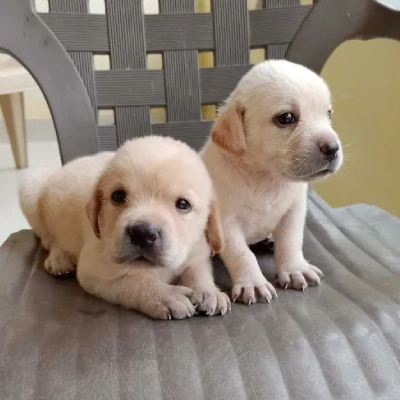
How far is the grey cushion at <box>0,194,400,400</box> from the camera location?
93 cm

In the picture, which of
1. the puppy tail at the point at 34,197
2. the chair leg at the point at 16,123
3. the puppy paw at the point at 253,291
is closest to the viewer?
the puppy paw at the point at 253,291

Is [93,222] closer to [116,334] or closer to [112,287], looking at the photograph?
[112,287]

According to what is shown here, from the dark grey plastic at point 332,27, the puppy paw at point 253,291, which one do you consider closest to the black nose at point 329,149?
the puppy paw at point 253,291

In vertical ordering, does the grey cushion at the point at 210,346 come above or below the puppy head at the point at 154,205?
below

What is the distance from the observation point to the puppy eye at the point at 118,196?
3.80 feet

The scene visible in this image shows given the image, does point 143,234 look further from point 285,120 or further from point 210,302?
point 285,120

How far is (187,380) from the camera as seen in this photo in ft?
3.07

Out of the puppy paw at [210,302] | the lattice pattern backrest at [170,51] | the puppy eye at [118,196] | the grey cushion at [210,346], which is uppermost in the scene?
the lattice pattern backrest at [170,51]

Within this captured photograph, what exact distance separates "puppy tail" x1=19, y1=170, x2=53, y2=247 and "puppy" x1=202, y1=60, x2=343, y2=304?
49 centimetres

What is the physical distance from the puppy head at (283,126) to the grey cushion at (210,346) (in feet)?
0.83

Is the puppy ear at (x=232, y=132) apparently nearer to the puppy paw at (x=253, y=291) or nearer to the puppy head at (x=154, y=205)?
the puppy head at (x=154, y=205)

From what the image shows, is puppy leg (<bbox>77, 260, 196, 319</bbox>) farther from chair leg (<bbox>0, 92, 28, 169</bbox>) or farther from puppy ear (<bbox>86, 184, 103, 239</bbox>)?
chair leg (<bbox>0, 92, 28, 169</bbox>)

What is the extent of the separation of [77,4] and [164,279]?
2.75 feet

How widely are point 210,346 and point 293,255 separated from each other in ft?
1.22
